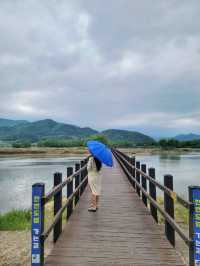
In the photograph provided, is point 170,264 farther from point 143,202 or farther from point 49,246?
point 143,202

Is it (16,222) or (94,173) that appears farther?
(16,222)

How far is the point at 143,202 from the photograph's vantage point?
8258 mm

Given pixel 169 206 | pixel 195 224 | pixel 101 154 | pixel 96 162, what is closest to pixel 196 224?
pixel 195 224

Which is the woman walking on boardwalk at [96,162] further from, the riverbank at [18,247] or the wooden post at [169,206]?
the wooden post at [169,206]

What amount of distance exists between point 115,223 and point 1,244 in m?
2.58

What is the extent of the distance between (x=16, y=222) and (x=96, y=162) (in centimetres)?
394

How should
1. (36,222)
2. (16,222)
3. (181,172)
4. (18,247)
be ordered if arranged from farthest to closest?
(181,172), (16,222), (18,247), (36,222)

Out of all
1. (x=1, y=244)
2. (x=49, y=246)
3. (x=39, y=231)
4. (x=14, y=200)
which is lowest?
(x=14, y=200)

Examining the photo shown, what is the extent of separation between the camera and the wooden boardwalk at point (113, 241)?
4.23 meters

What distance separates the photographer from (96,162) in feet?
22.3

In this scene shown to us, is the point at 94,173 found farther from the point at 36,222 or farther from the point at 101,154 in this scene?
the point at 36,222

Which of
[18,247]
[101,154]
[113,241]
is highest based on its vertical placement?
[101,154]

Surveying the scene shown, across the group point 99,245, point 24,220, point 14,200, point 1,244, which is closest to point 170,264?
point 99,245

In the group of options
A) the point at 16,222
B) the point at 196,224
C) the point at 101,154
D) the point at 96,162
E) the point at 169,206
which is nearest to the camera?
Result: the point at 196,224
